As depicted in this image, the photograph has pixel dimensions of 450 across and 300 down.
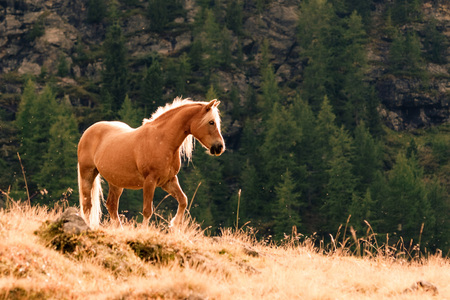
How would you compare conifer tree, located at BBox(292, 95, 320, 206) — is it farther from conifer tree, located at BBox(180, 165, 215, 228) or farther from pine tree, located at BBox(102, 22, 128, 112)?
pine tree, located at BBox(102, 22, 128, 112)

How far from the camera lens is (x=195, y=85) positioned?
9094 cm

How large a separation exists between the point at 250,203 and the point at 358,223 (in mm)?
15490

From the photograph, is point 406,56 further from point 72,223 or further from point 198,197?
point 72,223

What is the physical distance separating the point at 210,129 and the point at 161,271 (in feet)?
9.51

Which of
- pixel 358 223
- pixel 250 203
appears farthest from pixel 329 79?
pixel 358 223

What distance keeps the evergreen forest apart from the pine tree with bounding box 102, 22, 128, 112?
18 cm

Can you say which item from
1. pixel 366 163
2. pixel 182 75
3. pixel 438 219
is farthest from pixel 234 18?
pixel 438 219

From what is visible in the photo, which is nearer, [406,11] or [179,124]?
[179,124]

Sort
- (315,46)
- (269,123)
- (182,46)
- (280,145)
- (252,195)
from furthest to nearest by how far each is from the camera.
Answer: (182,46) → (315,46) → (269,123) → (280,145) → (252,195)

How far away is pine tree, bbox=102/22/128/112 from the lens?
8562cm

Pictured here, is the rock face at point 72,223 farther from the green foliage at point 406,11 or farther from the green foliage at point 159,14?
the green foliage at point 406,11

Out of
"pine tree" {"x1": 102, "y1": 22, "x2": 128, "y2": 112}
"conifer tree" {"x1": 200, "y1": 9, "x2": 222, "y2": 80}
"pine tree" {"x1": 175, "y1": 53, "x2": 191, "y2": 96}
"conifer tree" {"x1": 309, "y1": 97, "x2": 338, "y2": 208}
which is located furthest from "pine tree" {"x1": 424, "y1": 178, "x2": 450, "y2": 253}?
"pine tree" {"x1": 102, "y1": 22, "x2": 128, "y2": 112}

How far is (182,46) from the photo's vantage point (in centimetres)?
10256

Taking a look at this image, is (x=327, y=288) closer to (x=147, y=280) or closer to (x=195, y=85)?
(x=147, y=280)
